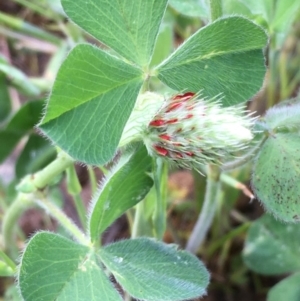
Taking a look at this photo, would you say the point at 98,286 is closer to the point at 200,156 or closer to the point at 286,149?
the point at 200,156

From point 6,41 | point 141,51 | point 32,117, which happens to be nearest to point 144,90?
point 141,51

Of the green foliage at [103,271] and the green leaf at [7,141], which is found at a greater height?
the green leaf at [7,141]

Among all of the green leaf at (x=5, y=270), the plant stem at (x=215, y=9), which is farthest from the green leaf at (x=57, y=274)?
the plant stem at (x=215, y=9)

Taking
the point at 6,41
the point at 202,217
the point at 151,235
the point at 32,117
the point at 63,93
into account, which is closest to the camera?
the point at 63,93

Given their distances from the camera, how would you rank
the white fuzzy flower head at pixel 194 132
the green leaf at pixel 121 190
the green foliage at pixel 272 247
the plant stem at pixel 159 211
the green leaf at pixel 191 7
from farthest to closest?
the green foliage at pixel 272 247 < the green leaf at pixel 191 7 < the plant stem at pixel 159 211 < the green leaf at pixel 121 190 < the white fuzzy flower head at pixel 194 132

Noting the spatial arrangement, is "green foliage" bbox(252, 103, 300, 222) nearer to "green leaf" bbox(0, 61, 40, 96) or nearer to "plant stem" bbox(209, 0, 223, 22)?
"plant stem" bbox(209, 0, 223, 22)

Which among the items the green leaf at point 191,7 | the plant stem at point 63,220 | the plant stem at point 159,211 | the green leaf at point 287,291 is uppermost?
the green leaf at point 191,7

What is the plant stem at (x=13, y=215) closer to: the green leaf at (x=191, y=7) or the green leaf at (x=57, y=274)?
the green leaf at (x=57, y=274)
